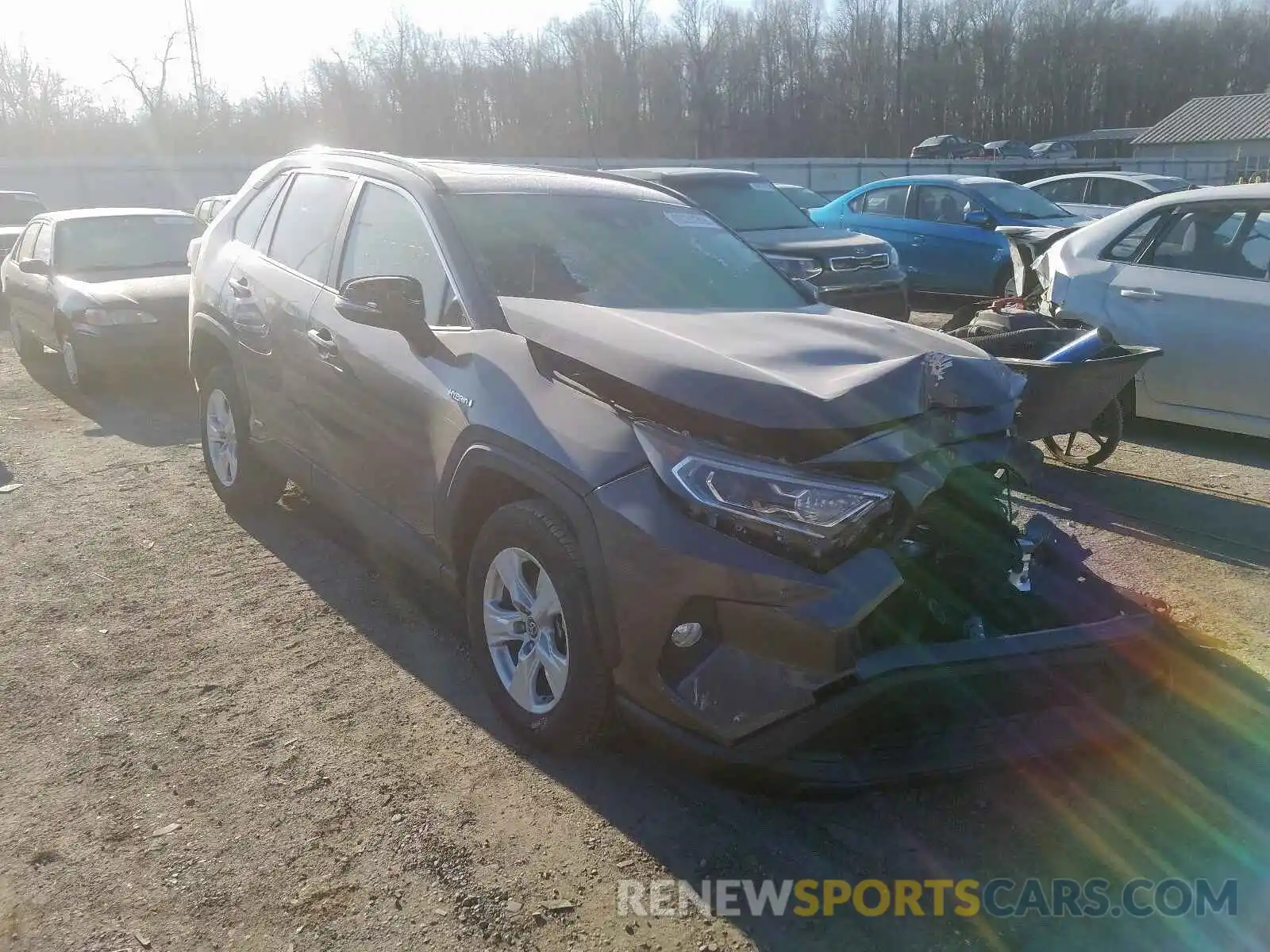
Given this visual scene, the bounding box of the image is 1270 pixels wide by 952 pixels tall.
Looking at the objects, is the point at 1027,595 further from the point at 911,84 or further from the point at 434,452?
the point at 911,84

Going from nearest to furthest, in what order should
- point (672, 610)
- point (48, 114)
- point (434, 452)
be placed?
point (672, 610)
point (434, 452)
point (48, 114)

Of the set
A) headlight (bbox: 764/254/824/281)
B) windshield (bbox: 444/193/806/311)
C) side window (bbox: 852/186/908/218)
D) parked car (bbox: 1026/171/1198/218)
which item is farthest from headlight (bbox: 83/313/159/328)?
parked car (bbox: 1026/171/1198/218)

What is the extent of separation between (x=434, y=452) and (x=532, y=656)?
82 cm

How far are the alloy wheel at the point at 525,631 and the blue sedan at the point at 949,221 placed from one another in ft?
34.2

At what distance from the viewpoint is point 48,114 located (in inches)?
1933

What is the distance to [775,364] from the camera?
3.06 m

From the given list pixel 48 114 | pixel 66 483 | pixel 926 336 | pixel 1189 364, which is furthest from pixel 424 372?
pixel 48 114

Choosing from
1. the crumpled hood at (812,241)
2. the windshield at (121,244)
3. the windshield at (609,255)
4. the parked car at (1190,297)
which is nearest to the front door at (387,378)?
the windshield at (609,255)

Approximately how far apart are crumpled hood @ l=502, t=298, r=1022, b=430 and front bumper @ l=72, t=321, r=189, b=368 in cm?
656

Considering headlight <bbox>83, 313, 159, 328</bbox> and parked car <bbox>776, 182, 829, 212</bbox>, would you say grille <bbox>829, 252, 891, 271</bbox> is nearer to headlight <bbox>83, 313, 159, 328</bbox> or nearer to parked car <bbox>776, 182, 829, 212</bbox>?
parked car <bbox>776, 182, 829, 212</bbox>

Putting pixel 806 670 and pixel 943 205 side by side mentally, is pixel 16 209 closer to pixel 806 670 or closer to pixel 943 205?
pixel 943 205

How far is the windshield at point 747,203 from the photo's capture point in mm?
10680

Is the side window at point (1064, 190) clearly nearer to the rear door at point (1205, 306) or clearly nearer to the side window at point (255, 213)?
the rear door at point (1205, 306)

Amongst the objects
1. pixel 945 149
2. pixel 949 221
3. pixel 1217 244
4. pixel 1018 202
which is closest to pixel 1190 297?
pixel 1217 244
